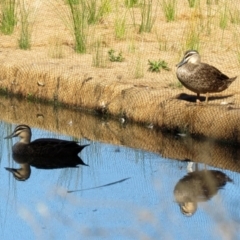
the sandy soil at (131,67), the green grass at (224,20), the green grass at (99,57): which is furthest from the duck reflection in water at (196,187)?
the green grass at (224,20)

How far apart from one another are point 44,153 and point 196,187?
1772 millimetres

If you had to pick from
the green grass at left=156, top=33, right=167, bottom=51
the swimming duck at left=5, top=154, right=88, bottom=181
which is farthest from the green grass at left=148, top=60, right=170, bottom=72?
the swimming duck at left=5, top=154, right=88, bottom=181

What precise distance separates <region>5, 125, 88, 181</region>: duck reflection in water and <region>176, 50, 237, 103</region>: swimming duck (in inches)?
60.3

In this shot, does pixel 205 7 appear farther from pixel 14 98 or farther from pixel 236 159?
pixel 236 159

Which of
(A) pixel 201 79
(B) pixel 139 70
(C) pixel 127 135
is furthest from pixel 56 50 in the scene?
(A) pixel 201 79

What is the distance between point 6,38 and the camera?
→ 14.4m

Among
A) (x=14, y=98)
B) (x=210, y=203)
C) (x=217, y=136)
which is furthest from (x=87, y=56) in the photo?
(x=210, y=203)

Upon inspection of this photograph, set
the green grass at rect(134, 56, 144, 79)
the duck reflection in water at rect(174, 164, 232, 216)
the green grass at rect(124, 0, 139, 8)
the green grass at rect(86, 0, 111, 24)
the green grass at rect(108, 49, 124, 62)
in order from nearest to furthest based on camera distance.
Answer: the duck reflection in water at rect(174, 164, 232, 216), the green grass at rect(134, 56, 144, 79), the green grass at rect(108, 49, 124, 62), the green grass at rect(86, 0, 111, 24), the green grass at rect(124, 0, 139, 8)

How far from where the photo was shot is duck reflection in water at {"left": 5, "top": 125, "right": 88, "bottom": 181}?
31.9ft

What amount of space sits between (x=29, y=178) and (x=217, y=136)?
2153 mm

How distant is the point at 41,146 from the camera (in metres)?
9.87

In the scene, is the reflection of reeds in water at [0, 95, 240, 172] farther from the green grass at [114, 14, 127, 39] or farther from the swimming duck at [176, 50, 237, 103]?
the green grass at [114, 14, 127, 39]

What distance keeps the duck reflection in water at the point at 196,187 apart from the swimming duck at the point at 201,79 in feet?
5.17

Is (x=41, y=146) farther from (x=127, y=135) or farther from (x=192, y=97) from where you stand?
(x=192, y=97)
